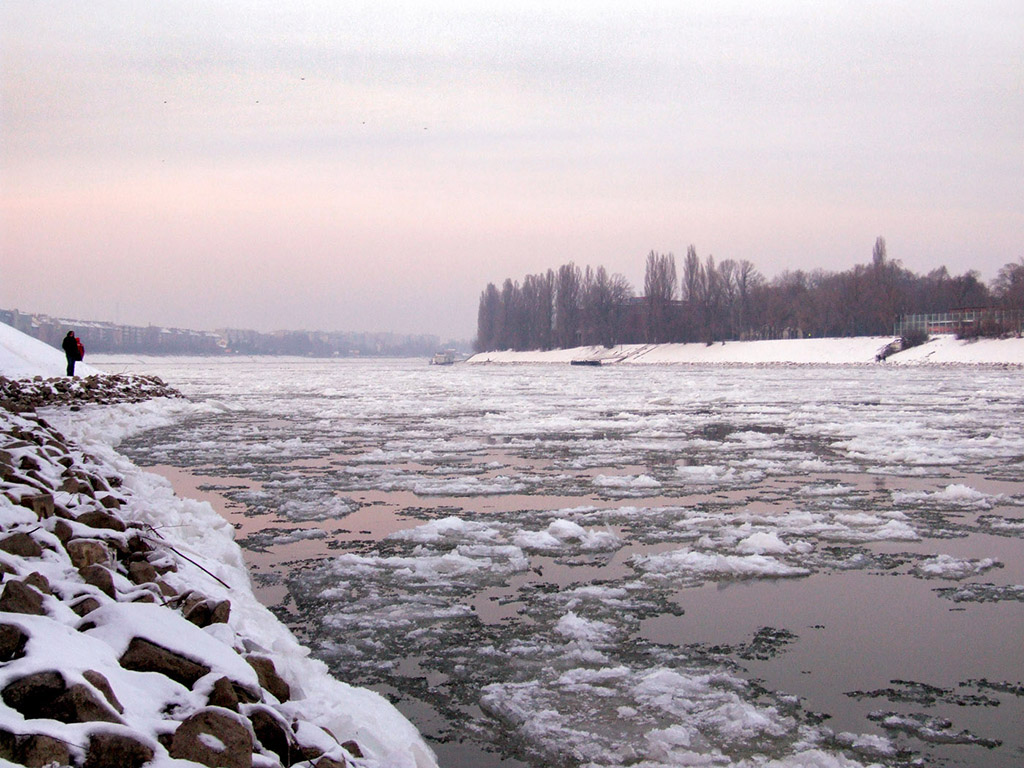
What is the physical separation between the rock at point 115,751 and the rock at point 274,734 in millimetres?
386

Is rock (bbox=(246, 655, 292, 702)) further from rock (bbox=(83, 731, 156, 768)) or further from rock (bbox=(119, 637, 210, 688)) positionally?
rock (bbox=(83, 731, 156, 768))

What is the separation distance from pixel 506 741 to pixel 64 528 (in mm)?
2464

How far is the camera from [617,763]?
10.1ft

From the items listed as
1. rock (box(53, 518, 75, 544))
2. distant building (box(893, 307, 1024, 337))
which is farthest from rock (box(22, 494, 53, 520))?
distant building (box(893, 307, 1024, 337))

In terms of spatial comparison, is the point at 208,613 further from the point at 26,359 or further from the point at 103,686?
the point at 26,359

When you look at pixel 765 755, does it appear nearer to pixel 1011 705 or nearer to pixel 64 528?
pixel 1011 705

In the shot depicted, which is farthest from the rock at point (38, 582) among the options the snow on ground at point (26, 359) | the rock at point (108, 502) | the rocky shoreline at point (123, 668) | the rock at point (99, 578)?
the snow on ground at point (26, 359)

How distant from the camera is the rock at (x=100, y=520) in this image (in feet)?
15.7

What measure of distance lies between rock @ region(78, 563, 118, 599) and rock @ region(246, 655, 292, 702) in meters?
0.77

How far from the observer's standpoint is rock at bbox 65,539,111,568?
3936mm

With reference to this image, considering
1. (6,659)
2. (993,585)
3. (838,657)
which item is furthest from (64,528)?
(993,585)

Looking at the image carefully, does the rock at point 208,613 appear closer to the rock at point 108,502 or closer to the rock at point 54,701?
the rock at point 54,701

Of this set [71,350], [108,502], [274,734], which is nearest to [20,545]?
[274,734]

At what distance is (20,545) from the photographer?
3732 millimetres
